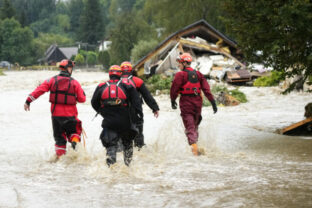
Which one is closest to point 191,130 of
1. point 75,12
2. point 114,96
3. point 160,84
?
point 114,96

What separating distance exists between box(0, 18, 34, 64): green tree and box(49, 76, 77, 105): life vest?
11300cm

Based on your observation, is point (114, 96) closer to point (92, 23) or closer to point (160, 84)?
point (160, 84)

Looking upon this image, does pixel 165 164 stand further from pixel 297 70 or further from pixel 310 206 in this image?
pixel 297 70

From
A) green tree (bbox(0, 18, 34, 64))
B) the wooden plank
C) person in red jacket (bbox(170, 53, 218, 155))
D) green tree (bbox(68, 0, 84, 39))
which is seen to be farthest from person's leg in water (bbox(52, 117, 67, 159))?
green tree (bbox(68, 0, 84, 39))

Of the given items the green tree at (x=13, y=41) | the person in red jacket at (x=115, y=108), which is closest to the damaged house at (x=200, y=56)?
the person in red jacket at (x=115, y=108)

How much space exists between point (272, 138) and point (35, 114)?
9439mm

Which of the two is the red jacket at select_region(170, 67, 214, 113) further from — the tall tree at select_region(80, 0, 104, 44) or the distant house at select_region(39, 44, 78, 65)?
the tall tree at select_region(80, 0, 104, 44)

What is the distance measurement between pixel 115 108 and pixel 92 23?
5261 inches

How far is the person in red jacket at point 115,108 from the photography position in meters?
7.02

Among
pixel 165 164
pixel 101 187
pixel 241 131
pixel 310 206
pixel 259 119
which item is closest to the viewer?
pixel 310 206

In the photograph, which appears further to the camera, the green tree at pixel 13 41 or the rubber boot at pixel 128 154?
the green tree at pixel 13 41

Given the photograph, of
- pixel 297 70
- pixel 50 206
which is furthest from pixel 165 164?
pixel 297 70

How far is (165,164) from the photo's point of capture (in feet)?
25.8

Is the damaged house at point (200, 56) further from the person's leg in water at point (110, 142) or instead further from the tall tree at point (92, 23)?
the tall tree at point (92, 23)
